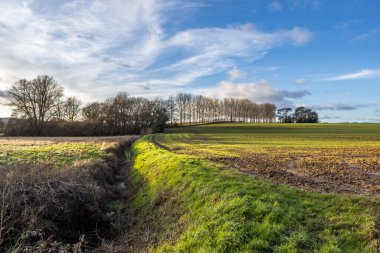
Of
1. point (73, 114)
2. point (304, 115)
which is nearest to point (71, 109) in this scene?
point (73, 114)

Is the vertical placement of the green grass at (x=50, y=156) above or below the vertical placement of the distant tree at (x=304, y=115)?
below

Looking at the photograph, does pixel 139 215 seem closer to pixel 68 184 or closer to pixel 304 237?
pixel 68 184

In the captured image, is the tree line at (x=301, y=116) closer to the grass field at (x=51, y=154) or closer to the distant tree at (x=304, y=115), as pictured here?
the distant tree at (x=304, y=115)

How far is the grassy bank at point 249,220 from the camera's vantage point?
22.7ft

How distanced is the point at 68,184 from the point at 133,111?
8918 cm

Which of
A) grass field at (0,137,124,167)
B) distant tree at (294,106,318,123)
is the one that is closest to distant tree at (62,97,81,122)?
grass field at (0,137,124,167)

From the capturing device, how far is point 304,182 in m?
12.1

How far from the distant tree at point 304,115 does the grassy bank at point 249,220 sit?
486ft

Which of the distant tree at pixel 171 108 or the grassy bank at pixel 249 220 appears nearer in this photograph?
the grassy bank at pixel 249 220

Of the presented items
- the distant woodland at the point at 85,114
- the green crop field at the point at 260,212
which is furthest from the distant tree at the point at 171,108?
the green crop field at the point at 260,212

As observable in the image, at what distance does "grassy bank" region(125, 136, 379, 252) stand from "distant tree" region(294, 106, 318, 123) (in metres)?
148

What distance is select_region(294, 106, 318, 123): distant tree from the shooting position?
5837 inches

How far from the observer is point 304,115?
151 metres

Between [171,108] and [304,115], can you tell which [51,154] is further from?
[304,115]
